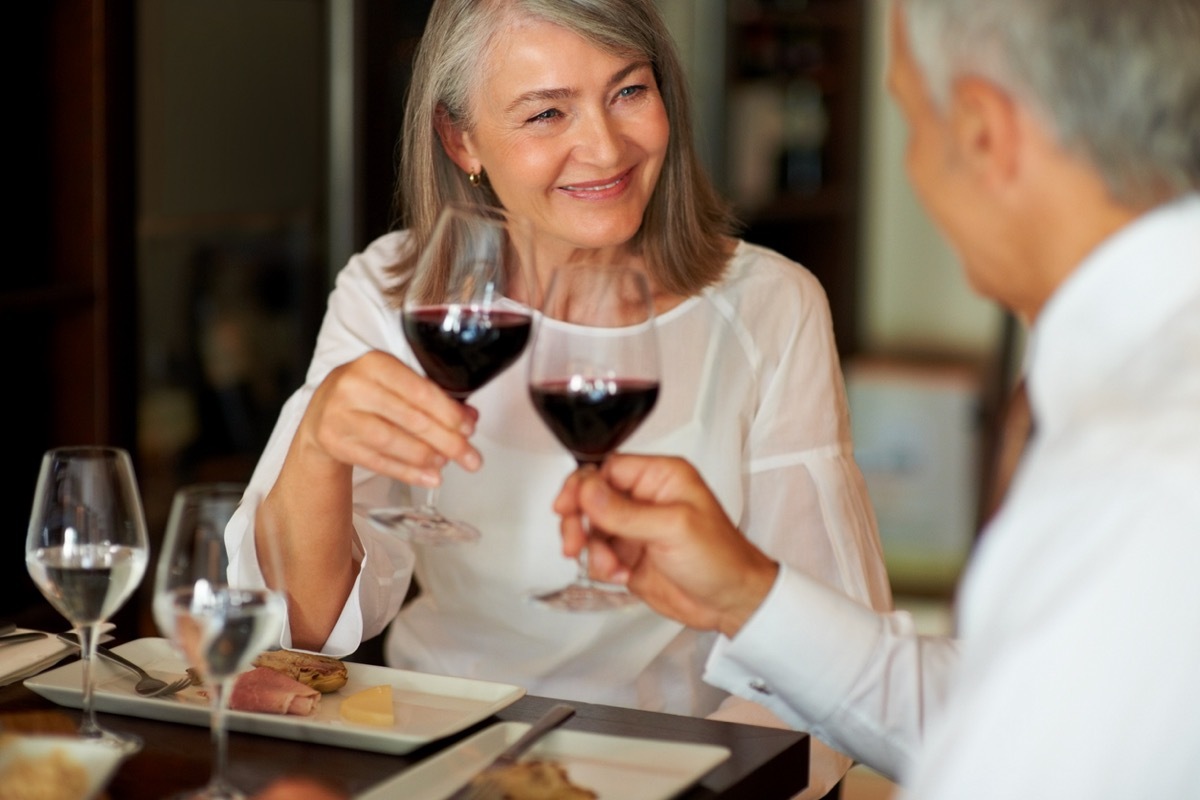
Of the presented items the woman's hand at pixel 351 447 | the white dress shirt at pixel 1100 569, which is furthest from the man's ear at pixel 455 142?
the white dress shirt at pixel 1100 569

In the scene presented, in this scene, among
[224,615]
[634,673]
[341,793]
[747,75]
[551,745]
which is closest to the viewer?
[224,615]

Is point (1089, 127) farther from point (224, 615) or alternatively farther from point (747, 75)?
point (747, 75)

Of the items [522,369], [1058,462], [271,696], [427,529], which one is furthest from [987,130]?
[522,369]

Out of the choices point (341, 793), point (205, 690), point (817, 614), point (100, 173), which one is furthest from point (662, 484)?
point (100, 173)

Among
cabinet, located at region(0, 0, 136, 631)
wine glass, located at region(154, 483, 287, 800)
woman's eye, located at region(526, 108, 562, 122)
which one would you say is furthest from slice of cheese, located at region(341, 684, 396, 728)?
cabinet, located at region(0, 0, 136, 631)

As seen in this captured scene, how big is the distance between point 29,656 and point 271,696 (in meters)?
0.27

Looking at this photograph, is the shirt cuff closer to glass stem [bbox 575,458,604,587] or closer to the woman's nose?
glass stem [bbox 575,458,604,587]

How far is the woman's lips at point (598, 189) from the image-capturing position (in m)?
1.82

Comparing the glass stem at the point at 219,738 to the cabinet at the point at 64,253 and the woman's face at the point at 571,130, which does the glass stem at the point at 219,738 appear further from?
the cabinet at the point at 64,253

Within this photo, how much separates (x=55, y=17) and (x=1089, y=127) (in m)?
1.76

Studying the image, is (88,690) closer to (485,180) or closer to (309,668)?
(309,668)

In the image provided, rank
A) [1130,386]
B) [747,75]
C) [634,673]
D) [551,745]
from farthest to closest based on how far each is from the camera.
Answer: [747,75] → [634,673] → [551,745] → [1130,386]

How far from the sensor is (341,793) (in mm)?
1135

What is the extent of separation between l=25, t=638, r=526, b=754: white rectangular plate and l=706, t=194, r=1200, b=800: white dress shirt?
0.52 meters
